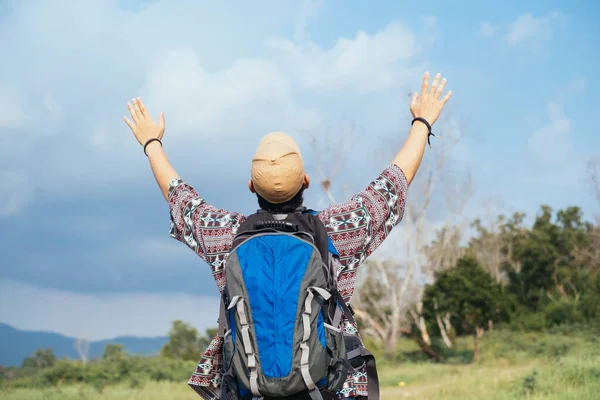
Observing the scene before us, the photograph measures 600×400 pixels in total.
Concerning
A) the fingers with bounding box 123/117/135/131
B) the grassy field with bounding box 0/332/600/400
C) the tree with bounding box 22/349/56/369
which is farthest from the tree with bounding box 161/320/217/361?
the fingers with bounding box 123/117/135/131

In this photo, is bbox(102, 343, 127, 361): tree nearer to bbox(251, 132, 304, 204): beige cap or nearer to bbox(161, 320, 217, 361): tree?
bbox(161, 320, 217, 361): tree

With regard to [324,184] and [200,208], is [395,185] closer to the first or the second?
[200,208]

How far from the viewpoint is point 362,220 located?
2238mm

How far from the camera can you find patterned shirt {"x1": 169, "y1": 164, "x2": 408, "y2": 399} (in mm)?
2207

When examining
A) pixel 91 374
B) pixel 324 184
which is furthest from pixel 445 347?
pixel 91 374

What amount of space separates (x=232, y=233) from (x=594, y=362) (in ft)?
25.4

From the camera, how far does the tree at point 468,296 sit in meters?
20.8

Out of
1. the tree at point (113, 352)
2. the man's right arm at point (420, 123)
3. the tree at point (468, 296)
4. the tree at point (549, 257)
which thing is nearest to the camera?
the man's right arm at point (420, 123)

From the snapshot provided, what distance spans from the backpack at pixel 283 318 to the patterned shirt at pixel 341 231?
0.36ft

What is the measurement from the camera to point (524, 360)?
49.5 feet

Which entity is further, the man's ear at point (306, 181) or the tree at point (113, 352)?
the tree at point (113, 352)

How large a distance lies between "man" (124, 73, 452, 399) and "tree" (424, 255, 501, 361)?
18990 mm

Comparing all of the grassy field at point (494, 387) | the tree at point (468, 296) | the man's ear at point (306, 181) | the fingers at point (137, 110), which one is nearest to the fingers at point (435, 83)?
the man's ear at point (306, 181)

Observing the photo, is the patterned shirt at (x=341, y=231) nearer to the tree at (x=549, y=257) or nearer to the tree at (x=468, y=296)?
the tree at (x=468, y=296)
